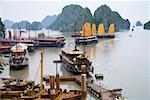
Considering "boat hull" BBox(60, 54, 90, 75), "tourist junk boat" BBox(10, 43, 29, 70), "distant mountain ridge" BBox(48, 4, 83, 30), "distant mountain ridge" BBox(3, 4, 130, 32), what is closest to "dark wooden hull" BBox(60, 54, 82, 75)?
"boat hull" BBox(60, 54, 90, 75)

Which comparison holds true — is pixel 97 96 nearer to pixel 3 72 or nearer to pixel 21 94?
pixel 21 94

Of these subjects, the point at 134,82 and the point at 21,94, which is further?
the point at 134,82

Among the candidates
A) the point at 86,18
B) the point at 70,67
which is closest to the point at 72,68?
the point at 70,67

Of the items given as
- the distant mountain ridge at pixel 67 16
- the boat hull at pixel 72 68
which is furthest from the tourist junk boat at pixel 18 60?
the distant mountain ridge at pixel 67 16

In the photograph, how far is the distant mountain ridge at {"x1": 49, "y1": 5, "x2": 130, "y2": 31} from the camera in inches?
3927

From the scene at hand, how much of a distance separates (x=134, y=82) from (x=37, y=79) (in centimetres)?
468

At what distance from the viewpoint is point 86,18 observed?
98312mm

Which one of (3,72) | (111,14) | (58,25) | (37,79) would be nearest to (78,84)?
(37,79)

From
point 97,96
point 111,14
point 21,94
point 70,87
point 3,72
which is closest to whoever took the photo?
point 21,94

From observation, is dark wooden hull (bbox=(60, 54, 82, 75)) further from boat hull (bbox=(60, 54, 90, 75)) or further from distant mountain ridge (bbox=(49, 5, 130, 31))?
distant mountain ridge (bbox=(49, 5, 130, 31))

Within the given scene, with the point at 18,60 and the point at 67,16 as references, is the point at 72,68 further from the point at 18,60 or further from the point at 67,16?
the point at 67,16

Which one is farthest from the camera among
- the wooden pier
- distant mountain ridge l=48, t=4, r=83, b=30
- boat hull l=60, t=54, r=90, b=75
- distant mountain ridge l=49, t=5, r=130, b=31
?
distant mountain ridge l=48, t=4, r=83, b=30

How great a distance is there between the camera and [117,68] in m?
22.1

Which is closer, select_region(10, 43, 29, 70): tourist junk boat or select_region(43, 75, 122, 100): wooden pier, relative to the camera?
select_region(43, 75, 122, 100): wooden pier
